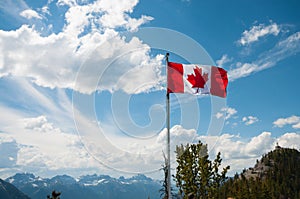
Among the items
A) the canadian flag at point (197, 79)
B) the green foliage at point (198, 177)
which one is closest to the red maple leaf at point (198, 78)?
the canadian flag at point (197, 79)

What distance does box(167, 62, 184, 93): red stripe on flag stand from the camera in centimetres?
2064

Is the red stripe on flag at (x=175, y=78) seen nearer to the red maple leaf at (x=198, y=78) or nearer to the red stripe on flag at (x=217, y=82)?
the red maple leaf at (x=198, y=78)

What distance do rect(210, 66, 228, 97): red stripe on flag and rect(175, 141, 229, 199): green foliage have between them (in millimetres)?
7507

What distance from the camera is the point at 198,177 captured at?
2708 cm

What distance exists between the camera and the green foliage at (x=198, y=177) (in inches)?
1029

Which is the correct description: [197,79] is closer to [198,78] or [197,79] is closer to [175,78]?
[198,78]

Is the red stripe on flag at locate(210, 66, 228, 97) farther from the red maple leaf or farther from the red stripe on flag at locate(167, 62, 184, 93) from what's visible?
the red stripe on flag at locate(167, 62, 184, 93)

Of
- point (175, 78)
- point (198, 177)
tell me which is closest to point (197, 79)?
point (175, 78)

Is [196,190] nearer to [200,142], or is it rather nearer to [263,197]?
[200,142]

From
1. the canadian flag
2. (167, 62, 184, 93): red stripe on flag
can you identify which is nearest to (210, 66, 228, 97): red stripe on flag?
the canadian flag

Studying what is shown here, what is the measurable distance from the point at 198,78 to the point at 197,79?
112mm

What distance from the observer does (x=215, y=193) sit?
2597 cm

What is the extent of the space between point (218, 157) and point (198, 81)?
8.81 m

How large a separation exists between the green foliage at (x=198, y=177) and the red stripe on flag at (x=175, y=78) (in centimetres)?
894
